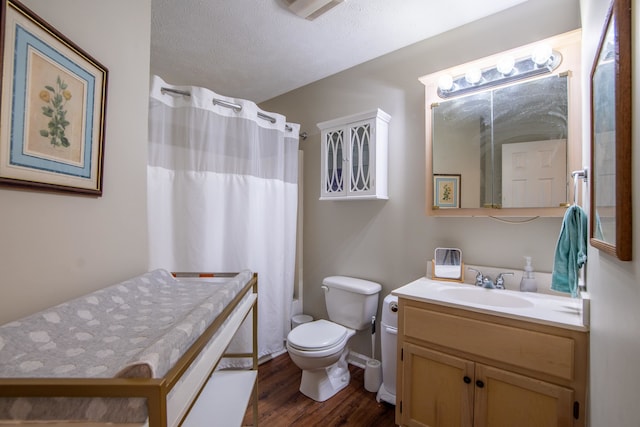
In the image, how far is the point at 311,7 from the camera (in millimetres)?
1638

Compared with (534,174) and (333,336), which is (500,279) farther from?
(333,336)

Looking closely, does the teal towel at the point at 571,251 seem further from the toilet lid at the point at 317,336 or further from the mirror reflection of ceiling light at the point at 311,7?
the mirror reflection of ceiling light at the point at 311,7

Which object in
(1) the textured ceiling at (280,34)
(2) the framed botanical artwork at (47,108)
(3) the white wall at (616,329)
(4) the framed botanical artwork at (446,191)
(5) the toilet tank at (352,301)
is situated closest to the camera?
(3) the white wall at (616,329)

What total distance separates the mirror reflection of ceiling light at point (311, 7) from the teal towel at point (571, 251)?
1586 mm

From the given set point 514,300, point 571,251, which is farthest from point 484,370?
point 571,251

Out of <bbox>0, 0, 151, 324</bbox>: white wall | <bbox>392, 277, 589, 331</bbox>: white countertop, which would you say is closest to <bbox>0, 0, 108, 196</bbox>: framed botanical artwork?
<bbox>0, 0, 151, 324</bbox>: white wall

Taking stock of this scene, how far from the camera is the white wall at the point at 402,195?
63.9 inches

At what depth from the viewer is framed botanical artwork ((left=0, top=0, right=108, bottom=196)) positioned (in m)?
0.73

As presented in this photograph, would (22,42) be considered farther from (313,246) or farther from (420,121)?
(313,246)

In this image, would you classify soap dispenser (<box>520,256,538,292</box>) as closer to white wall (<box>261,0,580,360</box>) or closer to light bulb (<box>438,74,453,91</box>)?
white wall (<box>261,0,580,360</box>)

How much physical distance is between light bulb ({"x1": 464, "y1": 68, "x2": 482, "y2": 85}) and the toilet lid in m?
1.79

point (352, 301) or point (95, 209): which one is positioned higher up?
point (95, 209)

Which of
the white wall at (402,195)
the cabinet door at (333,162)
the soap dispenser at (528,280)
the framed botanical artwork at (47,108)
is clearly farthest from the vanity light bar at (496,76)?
the framed botanical artwork at (47,108)

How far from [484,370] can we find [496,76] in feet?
5.20
